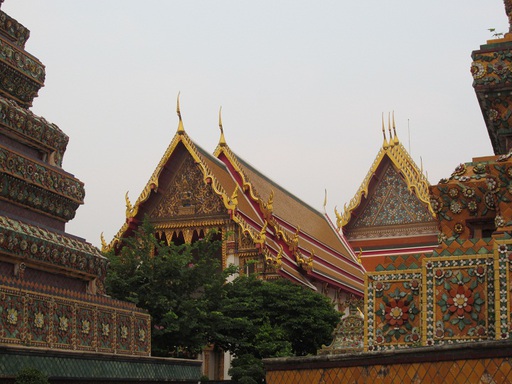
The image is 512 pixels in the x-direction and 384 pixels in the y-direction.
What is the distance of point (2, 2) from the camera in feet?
44.1

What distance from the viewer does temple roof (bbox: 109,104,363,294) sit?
80.2 ft

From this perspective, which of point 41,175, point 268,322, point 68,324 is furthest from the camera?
point 268,322

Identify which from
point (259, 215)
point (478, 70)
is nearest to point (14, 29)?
point (478, 70)

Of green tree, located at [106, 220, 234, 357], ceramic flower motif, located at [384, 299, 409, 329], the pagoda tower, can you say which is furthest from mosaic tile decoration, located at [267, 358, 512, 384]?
green tree, located at [106, 220, 234, 357]

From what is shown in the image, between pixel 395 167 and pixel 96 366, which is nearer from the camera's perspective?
pixel 96 366

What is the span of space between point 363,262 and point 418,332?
87.4ft

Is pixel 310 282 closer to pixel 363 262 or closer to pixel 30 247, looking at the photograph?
pixel 363 262

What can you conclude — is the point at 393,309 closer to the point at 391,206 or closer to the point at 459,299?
the point at 459,299

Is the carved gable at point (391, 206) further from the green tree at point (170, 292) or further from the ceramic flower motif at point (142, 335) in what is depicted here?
the ceramic flower motif at point (142, 335)

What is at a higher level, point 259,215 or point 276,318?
point 259,215

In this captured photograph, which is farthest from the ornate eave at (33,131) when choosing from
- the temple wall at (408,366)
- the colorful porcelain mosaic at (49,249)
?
the temple wall at (408,366)

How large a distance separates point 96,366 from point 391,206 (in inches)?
908

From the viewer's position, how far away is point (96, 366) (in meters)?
11.5

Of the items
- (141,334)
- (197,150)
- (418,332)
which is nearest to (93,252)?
(141,334)
